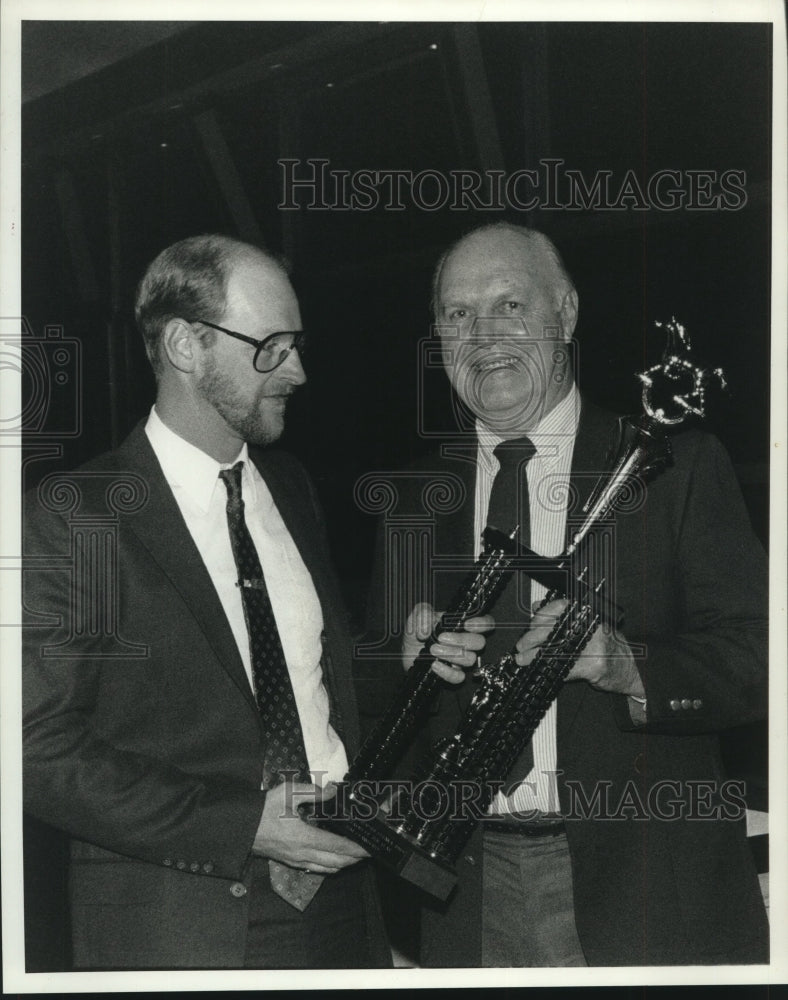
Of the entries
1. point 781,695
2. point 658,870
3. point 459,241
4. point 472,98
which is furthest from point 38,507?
point 781,695

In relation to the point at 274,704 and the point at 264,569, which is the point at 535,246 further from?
the point at 274,704

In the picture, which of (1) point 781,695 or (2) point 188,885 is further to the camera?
(1) point 781,695

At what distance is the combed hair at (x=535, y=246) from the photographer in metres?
2.09

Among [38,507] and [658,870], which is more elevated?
[38,507]

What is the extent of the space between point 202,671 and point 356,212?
984mm

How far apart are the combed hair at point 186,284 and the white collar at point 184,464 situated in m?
0.12

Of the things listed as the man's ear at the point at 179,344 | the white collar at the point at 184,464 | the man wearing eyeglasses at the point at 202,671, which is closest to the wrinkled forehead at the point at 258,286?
the man wearing eyeglasses at the point at 202,671

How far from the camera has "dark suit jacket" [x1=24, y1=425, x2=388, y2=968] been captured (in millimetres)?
1970

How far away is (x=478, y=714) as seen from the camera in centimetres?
198

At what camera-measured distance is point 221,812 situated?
1.97m

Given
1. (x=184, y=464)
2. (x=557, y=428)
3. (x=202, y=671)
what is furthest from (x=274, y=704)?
(x=557, y=428)

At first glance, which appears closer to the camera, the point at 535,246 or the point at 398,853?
the point at 398,853

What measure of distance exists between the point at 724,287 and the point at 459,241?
22.1 inches

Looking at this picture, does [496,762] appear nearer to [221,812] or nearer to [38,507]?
[221,812]
